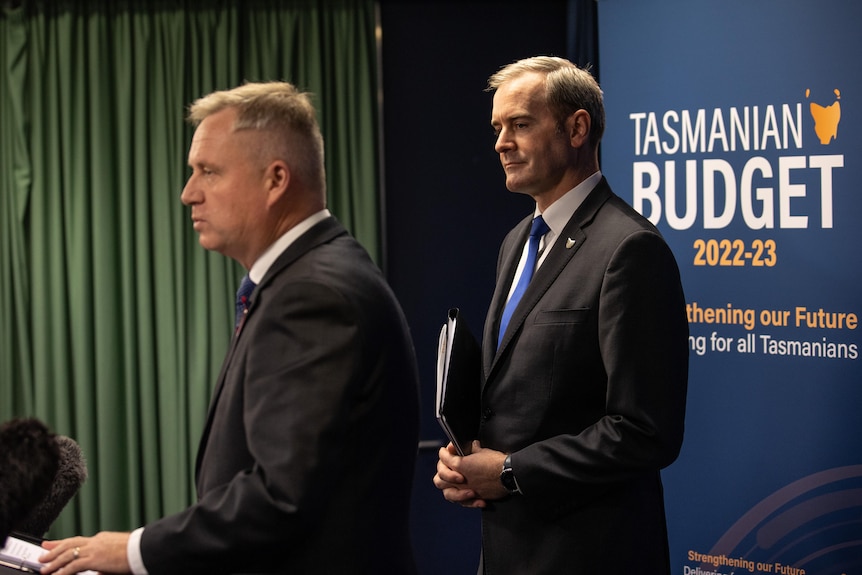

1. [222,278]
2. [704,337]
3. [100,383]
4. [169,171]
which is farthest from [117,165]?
[704,337]

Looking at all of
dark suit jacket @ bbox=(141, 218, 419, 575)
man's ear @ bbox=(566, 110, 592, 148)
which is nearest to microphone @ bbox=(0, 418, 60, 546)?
dark suit jacket @ bbox=(141, 218, 419, 575)

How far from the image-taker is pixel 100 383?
13.0 ft

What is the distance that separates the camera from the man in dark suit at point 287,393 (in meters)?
1.48

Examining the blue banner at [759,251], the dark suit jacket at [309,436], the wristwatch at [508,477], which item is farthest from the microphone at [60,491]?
the blue banner at [759,251]

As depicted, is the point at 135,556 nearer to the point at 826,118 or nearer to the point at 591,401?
the point at 591,401

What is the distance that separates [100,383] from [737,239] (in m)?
2.53

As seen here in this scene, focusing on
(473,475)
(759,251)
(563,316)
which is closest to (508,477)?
(473,475)

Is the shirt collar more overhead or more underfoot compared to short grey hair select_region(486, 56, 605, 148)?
more underfoot

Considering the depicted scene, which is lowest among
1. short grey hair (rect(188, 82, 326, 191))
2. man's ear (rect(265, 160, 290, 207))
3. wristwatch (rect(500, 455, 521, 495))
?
wristwatch (rect(500, 455, 521, 495))

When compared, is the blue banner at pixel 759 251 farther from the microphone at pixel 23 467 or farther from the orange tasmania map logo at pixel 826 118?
the microphone at pixel 23 467

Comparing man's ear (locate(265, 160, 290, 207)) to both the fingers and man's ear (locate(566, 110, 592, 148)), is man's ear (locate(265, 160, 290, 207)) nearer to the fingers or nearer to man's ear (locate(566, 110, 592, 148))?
the fingers

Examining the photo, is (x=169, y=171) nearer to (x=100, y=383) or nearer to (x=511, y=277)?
(x=100, y=383)

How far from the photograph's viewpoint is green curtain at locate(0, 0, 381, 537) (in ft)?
13.0

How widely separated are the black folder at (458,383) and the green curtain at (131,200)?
6.05 feet
